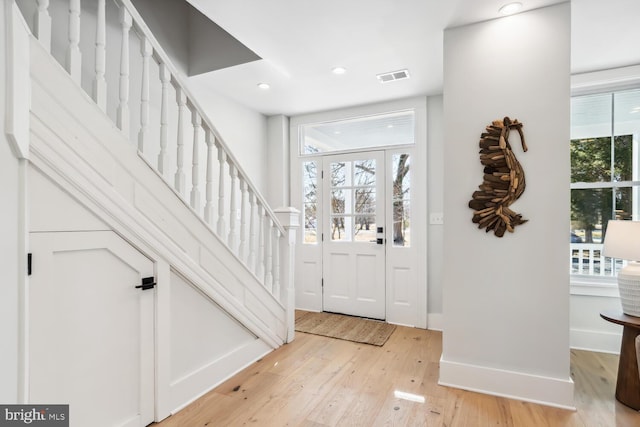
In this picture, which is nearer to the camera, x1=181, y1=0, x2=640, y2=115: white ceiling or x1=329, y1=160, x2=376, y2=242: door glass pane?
x1=181, y1=0, x2=640, y2=115: white ceiling

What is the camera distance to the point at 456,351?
2307 mm

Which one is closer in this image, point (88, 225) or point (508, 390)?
point (88, 225)

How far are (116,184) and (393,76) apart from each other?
244 centimetres

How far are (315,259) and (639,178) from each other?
3.21m

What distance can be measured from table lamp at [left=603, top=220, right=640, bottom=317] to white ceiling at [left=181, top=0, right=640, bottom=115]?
139cm

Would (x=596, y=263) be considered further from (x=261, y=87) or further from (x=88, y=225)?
(x=88, y=225)

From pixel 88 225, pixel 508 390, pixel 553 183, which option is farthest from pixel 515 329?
pixel 88 225

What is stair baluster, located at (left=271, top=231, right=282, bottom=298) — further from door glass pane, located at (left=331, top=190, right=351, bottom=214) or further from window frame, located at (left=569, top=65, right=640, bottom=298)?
window frame, located at (left=569, top=65, right=640, bottom=298)

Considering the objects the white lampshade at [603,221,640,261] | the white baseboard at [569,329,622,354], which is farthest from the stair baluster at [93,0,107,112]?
the white baseboard at [569,329,622,354]

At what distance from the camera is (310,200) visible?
4.18m

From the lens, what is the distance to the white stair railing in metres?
1.61

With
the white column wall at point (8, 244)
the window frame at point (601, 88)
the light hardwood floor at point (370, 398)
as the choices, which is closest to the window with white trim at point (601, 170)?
the window frame at point (601, 88)

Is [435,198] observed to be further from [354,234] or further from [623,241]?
[623,241]

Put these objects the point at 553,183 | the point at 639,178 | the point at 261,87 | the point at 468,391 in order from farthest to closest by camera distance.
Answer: the point at 261,87
the point at 639,178
the point at 468,391
the point at 553,183
